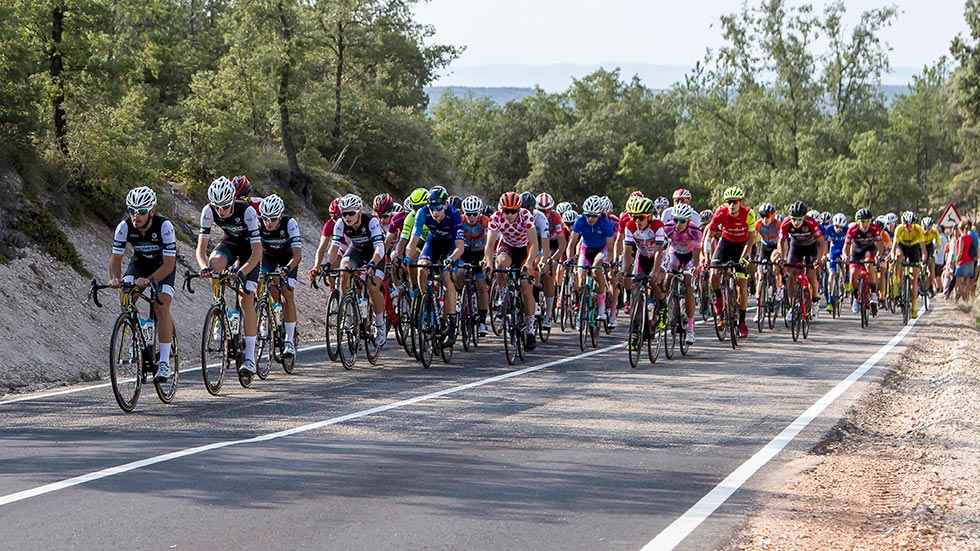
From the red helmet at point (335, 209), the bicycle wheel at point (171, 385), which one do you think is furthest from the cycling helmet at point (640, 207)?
the bicycle wheel at point (171, 385)

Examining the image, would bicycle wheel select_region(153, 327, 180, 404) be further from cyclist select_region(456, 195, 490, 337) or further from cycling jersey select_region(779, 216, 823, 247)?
cycling jersey select_region(779, 216, 823, 247)

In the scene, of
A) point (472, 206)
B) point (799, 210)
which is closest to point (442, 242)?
point (472, 206)

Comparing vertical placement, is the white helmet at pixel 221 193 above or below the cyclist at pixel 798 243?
above

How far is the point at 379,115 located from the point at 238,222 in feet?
84.9

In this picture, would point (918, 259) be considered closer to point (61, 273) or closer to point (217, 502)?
point (61, 273)

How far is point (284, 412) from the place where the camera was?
40.0 ft

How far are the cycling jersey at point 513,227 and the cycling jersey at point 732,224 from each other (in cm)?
322

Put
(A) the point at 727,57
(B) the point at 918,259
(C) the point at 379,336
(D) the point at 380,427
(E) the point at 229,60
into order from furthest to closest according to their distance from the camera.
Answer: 1. (A) the point at 727,57
2. (E) the point at 229,60
3. (B) the point at 918,259
4. (C) the point at 379,336
5. (D) the point at 380,427

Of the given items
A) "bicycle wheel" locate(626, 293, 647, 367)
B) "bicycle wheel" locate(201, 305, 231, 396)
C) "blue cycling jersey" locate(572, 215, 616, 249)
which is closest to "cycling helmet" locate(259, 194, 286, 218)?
"bicycle wheel" locate(201, 305, 231, 396)

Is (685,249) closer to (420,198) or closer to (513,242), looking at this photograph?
(513,242)

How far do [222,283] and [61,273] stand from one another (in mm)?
6611

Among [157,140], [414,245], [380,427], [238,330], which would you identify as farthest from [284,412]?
[157,140]

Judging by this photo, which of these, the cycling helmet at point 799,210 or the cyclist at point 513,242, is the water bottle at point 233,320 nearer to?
the cyclist at point 513,242

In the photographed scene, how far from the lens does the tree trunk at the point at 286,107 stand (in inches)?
1241
